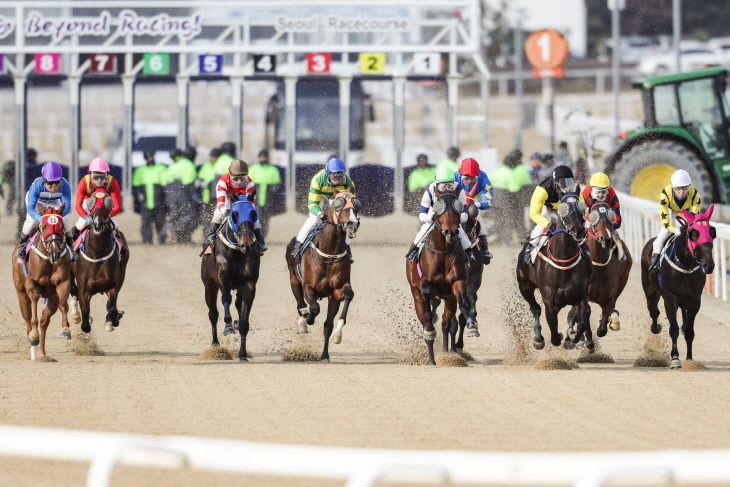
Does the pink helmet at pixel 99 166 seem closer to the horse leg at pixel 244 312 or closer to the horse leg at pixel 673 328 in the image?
the horse leg at pixel 244 312

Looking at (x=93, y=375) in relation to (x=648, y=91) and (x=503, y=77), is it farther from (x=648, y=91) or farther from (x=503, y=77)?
(x=503, y=77)

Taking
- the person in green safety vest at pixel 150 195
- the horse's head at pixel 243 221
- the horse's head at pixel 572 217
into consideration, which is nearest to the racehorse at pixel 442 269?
the horse's head at pixel 572 217

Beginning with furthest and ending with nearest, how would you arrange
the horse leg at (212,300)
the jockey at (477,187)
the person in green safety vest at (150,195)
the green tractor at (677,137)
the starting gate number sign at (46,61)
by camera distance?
1. the starting gate number sign at (46,61)
2. the person in green safety vest at (150,195)
3. the green tractor at (677,137)
4. the horse leg at (212,300)
5. the jockey at (477,187)

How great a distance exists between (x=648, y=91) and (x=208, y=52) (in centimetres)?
814

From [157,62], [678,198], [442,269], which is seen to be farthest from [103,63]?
[678,198]

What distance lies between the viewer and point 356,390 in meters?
10.5

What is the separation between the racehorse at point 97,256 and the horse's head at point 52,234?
1.16 feet

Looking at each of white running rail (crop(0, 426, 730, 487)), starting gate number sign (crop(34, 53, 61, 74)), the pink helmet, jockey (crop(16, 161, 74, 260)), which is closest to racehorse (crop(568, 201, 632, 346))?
the pink helmet

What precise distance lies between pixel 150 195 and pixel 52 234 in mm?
11400

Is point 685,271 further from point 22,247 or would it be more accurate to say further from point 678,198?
point 22,247

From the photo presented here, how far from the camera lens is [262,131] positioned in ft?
147

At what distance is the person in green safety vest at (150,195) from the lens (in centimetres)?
2350

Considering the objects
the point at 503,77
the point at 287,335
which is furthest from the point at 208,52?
the point at 503,77

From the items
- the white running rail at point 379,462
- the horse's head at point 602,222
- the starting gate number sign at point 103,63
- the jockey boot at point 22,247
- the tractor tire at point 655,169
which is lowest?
the white running rail at point 379,462
